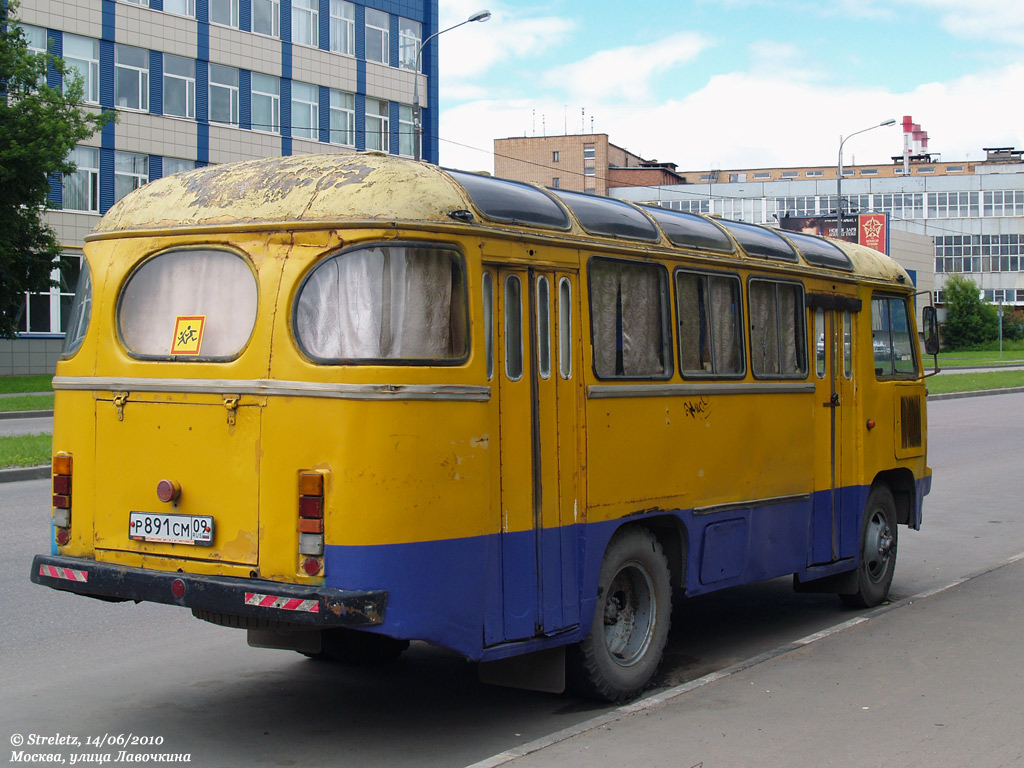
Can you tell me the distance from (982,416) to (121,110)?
28.3m

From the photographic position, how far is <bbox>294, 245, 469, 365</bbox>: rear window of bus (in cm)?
510

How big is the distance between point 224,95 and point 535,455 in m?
39.3

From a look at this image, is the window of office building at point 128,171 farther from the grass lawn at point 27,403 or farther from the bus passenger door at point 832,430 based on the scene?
the bus passenger door at point 832,430

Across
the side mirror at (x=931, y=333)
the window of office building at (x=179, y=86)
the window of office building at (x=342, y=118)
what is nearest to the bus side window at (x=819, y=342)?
the side mirror at (x=931, y=333)

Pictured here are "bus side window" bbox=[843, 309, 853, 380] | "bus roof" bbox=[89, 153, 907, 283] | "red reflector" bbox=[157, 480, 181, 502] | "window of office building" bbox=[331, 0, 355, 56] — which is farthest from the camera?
"window of office building" bbox=[331, 0, 355, 56]

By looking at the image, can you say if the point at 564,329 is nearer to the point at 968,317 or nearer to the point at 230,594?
the point at 230,594

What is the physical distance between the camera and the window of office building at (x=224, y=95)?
137 feet

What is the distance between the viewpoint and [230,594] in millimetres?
5020

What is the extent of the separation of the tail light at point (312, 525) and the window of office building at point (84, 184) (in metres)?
36.8

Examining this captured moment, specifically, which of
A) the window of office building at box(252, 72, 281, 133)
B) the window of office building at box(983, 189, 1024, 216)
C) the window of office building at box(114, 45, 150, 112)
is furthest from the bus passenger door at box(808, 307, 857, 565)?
the window of office building at box(983, 189, 1024, 216)

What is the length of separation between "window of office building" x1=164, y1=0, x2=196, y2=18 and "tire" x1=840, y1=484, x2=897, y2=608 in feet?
121

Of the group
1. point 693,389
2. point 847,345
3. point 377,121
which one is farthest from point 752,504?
point 377,121

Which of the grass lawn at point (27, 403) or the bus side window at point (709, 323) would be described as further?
the grass lawn at point (27, 403)

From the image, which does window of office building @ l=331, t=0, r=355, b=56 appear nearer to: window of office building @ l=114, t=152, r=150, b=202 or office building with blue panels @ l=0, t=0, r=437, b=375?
office building with blue panels @ l=0, t=0, r=437, b=375
